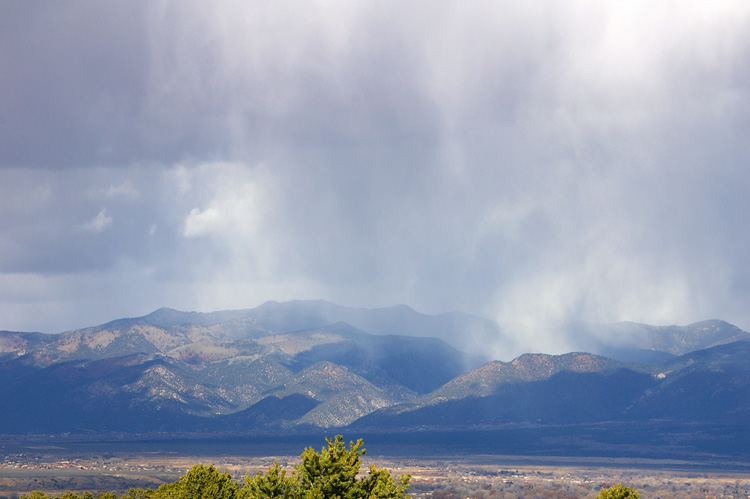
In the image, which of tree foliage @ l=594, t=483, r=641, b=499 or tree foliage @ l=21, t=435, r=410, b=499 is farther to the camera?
tree foliage @ l=594, t=483, r=641, b=499

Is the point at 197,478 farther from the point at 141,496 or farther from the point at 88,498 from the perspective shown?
the point at 88,498

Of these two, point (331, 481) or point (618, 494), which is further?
point (618, 494)

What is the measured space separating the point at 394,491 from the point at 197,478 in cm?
5456

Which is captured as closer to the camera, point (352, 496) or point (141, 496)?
point (352, 496)

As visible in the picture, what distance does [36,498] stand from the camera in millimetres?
147000

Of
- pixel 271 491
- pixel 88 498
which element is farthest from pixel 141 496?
pixel 271 491

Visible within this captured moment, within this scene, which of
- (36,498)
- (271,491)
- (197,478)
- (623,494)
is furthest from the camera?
(36,498)

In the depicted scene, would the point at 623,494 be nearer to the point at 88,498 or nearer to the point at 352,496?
the point at 352,496

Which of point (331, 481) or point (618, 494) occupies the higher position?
point (331, 481)

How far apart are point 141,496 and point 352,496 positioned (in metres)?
95.7

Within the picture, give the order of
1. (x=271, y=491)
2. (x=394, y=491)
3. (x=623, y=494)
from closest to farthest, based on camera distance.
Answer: (x=394, y=491), (x=271, y=491), (x=623, y=494)

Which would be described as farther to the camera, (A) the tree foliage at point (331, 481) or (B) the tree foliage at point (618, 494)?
(B) the tree foliage at point (618, 494)

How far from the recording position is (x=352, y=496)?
63156 mm

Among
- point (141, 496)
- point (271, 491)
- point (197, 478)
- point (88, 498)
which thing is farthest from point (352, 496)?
point (88, 498)
